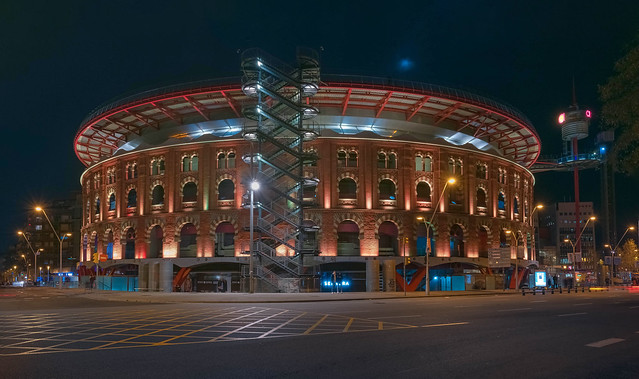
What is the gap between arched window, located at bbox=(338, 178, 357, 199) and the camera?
53875 millimetres

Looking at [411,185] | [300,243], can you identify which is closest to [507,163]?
[411,185]

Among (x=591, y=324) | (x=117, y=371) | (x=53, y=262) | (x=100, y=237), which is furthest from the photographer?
(x=53, y=262)

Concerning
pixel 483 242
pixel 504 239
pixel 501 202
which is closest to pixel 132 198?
pixel 483 242

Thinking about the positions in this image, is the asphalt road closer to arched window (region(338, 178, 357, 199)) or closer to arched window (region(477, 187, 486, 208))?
arched window (region(338, 178, 357, 199))

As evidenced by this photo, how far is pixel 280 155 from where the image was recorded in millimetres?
50406

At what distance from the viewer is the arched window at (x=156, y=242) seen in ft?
189

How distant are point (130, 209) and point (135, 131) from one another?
9.76 metres

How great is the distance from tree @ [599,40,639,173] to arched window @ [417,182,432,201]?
135 ft

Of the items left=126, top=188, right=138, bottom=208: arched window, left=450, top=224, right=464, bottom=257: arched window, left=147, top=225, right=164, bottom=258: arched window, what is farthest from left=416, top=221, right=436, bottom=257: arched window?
left=126, top=188, right=138, bottom=208: arched window

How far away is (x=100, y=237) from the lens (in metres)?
62.3

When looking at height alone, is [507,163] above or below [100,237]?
above

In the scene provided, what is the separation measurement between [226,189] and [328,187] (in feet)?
35.0

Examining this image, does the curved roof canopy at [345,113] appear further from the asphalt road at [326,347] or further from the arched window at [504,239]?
the asphalt road at [326,347]

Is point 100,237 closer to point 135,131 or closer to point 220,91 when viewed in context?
point 135,131
